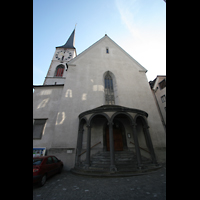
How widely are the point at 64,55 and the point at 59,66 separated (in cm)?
442

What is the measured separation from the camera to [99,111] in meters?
8.51

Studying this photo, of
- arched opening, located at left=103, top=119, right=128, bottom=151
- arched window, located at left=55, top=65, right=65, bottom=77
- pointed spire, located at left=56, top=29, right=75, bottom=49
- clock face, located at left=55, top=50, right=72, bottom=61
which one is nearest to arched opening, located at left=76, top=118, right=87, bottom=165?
arched opening, located at left=103, top=119, right=128, bottom=151

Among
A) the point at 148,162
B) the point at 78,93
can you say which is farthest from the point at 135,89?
the point at 148,162

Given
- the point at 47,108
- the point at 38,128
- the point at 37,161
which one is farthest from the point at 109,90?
the point at 37,161

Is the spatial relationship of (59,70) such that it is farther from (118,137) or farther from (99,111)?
(118,137)

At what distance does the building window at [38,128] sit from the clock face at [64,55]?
61.4 ft

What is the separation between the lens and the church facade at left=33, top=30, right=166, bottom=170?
28.3 ft

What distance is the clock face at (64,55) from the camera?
993 inches

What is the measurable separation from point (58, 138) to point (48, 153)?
52.0 inches

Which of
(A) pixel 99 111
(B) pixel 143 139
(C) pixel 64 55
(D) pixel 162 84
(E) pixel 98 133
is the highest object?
(C) pixel 64 55
